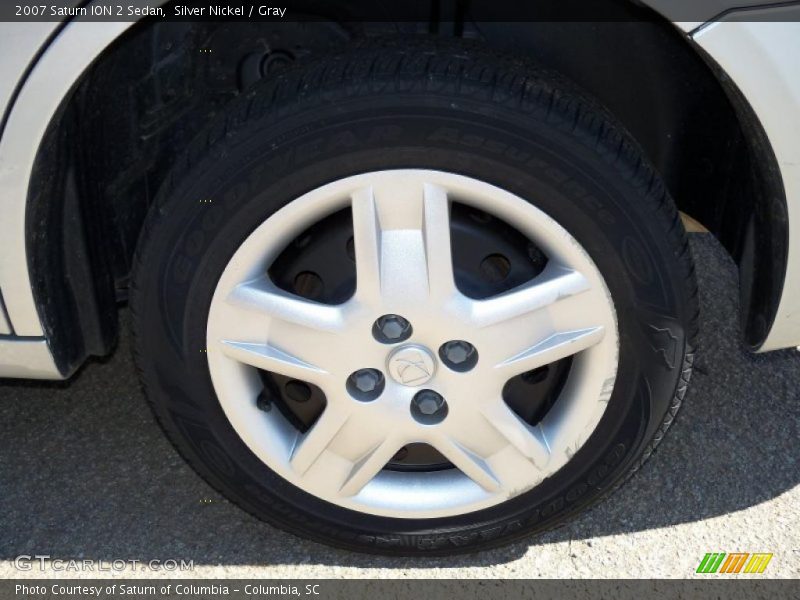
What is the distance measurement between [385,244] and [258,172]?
0.24 meters

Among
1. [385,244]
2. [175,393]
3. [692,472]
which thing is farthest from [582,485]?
[175,393]

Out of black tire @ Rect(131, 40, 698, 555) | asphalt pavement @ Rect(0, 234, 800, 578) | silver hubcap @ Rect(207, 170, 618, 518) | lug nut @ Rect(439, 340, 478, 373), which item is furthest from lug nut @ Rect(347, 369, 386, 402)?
asphalt pavement @ Rect(0, 234, 800, 578)

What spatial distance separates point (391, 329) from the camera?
66.9 inches

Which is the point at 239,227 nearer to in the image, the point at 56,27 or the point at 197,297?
the point at 197,297

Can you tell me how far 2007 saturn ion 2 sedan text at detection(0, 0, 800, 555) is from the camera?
1566 millimetres

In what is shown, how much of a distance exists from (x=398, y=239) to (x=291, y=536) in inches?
29.5

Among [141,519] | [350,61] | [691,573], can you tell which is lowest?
[141,519]

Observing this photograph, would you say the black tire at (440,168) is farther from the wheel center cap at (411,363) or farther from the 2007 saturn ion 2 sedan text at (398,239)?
the wheel center cap at (411,363)

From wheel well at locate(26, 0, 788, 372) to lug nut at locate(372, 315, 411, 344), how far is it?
Answer: 0.55m

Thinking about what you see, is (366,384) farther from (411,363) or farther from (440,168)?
(440,168)

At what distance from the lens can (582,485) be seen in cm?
184

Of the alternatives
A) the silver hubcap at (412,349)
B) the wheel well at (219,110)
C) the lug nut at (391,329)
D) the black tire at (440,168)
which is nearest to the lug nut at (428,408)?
the silver hubcap at (412,349)

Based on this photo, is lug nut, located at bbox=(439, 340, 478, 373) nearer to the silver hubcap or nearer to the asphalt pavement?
the silver hubcap

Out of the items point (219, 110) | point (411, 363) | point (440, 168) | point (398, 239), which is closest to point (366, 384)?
point (411, 363)
